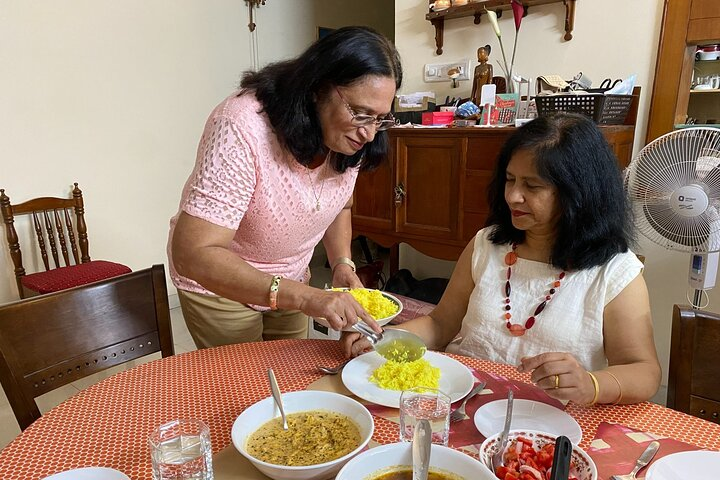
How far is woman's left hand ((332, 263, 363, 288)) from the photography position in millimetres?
1659

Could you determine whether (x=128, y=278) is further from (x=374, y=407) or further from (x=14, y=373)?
(x=374, y=407)

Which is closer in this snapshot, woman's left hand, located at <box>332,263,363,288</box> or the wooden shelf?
woman's left hand, located at <box>332,263,363,288</box>

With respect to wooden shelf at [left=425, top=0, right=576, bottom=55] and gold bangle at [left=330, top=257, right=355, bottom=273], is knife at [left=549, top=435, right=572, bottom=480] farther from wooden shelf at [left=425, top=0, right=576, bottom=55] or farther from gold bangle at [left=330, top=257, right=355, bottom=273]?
wooden shelf at [left=425, top=0, right=576, bottom=55]

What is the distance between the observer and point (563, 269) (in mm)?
1339

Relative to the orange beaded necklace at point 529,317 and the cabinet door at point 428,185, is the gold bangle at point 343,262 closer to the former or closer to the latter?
the orange beaded necklace at point 529,317

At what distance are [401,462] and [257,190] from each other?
2.68 feet

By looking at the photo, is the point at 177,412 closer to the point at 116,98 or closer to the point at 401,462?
the point at 401,462

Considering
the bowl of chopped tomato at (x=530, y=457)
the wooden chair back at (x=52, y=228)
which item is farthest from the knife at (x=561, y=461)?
the wooden chair back at (x=52, y=228)

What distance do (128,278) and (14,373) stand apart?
0.34m

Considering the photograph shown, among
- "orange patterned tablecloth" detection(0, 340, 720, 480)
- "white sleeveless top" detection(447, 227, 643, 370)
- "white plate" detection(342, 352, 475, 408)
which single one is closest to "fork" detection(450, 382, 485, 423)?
"white plate" detection(342, 352, 475, 408)

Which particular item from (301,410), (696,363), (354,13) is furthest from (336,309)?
(354,13)

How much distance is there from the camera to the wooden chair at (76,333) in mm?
1179

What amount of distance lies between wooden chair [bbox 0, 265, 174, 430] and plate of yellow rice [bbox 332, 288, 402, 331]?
0.56m

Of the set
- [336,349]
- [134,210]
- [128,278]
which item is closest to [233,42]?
[134,210]
